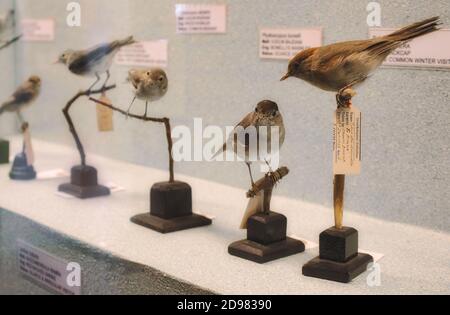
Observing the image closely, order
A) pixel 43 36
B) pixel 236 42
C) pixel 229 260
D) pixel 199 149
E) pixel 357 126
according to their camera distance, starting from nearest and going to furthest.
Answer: pixel 357 126 → pixel 229 260 → pixel 236 42 → pixel 199 149 → pixel 43 36

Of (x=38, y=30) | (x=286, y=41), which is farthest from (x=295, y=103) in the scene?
(x=38, y=30)

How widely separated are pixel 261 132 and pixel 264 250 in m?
0.16

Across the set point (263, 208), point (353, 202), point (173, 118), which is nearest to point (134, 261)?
point (263, 208)

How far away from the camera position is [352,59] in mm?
761

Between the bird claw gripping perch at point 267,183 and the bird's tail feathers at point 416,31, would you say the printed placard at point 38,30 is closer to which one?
the bird claw gripping perch at point 267,183

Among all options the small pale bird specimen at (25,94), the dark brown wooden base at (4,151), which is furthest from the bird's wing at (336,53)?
the dark brown wooden base at (4,151)

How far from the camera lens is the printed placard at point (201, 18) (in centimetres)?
122

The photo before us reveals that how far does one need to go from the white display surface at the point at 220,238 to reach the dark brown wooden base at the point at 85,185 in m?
0.02

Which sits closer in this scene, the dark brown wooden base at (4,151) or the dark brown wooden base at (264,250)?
the dark brown wooden base at (264,250)

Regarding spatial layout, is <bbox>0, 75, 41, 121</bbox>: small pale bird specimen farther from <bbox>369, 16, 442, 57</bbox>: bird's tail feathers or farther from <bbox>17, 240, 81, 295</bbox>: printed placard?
<bbox>369, 16, 442, 57</bbox>: bird's tail feathers

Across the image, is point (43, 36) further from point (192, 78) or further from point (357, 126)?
point (357, 126)

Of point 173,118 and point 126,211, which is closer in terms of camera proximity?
point 126,211
